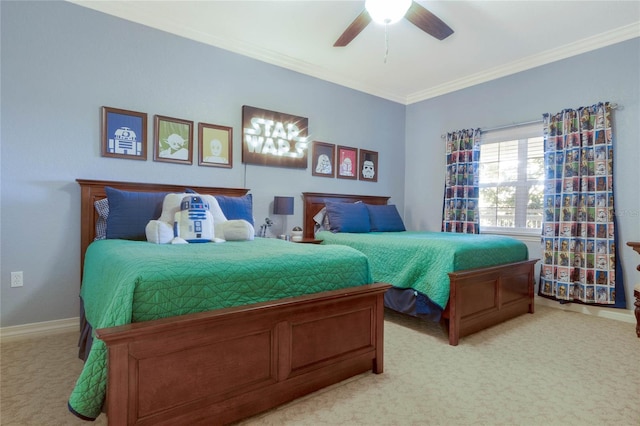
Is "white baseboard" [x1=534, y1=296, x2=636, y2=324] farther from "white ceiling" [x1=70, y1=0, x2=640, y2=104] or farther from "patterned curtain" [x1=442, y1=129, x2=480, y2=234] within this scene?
"white ceiling" [x1=70, y1=0, x2=640, y2=104]

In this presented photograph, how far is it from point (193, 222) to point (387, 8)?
1934mm

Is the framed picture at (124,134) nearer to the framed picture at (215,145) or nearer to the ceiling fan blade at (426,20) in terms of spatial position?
the framed picture at (215,145)

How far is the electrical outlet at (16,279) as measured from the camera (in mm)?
2521

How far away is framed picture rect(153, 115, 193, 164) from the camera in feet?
10.1

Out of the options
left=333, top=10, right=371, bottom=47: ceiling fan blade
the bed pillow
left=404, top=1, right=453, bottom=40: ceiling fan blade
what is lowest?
the bed pillow

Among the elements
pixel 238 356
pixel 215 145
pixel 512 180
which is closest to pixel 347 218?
pixel 215 145

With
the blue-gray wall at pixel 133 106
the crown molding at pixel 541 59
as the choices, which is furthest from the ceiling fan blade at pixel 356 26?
the crown molding at pixel 541 59

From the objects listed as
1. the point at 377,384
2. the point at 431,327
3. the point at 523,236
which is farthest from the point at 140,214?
the point at 523,236

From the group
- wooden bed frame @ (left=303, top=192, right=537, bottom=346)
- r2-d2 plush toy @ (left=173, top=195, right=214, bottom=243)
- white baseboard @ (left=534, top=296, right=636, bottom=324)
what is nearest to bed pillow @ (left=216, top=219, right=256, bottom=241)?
r2-d2 plush toy @ (left=173, top=195, right=214, bottom=243)

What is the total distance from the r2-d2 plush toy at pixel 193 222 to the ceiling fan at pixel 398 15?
1.77m

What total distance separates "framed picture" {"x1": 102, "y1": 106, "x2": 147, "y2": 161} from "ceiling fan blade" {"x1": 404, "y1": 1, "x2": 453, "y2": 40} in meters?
2.30

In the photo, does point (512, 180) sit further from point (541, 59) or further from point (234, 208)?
point (234, 208)

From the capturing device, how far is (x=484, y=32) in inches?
127

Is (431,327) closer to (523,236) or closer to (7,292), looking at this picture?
(523,236)
